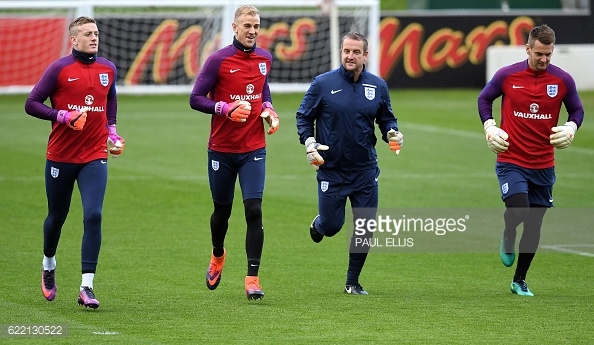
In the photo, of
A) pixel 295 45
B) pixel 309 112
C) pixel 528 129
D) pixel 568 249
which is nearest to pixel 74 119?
pixel 309 112

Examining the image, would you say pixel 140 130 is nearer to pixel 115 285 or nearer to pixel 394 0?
pixel 115 285

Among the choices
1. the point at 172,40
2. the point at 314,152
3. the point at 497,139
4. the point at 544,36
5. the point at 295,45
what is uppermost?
the point at 544,36

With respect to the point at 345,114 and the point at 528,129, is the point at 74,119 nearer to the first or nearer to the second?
the point at 345,114

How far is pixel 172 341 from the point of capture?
8.23m

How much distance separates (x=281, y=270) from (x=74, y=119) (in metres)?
3.21

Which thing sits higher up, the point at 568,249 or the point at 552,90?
the point at 552,90

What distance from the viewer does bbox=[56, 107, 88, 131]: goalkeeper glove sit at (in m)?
9.16

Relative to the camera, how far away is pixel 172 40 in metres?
31.6

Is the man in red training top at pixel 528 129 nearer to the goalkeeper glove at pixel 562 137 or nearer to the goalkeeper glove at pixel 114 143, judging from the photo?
the goalkeeper glove at pixel 562 137

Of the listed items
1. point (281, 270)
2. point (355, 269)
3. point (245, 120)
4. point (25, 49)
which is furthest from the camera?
point (25, 49)

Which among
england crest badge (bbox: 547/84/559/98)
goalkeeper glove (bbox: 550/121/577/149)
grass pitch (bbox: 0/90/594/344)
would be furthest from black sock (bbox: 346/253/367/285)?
england crest badge (bbox: 547/84/559/98)

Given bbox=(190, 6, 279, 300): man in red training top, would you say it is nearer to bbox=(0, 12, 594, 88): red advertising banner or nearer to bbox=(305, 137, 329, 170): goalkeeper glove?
bbox=(305, 137, 329, 170): goalkeeper glove

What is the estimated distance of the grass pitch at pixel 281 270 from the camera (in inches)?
344

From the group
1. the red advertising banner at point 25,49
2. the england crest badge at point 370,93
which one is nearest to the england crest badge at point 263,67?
the england crest badge at point 370,93
